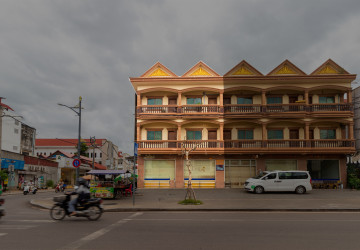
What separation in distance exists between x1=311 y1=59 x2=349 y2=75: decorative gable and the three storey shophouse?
92mm

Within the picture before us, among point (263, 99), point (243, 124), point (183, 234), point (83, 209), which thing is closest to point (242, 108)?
point (243, 124)

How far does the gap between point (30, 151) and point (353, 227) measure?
5058 cm

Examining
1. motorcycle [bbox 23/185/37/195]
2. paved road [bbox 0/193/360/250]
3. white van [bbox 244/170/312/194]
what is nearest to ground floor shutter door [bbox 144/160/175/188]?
white van [bbox 244/170/312/194]

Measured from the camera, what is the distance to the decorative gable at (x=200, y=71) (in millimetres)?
30797

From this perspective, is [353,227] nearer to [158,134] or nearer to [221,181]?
[221,181]

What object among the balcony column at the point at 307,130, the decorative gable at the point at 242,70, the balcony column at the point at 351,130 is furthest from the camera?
the decorative gable at the point at 242,70

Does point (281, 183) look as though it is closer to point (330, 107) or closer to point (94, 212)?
point (330, 107)

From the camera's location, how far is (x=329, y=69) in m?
30.6

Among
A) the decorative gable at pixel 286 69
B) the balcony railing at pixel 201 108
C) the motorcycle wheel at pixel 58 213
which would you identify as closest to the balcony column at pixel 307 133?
the decorative gable at pixel 286 69

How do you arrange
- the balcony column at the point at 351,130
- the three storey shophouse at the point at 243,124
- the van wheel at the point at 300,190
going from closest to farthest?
the van wheel at the point at 300,190, the balcony column at the point at 351,130, the three storey shophouse at the point at 243,124

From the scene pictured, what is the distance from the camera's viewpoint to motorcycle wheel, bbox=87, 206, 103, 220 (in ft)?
38.1

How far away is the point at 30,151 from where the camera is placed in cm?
5028

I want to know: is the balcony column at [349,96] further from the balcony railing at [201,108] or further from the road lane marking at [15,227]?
the road lane marking at [15,227]

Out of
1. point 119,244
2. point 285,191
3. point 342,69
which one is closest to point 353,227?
point 119,244
